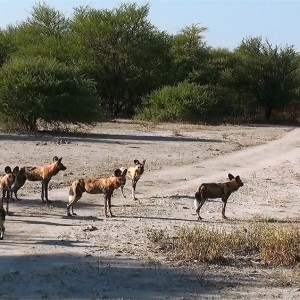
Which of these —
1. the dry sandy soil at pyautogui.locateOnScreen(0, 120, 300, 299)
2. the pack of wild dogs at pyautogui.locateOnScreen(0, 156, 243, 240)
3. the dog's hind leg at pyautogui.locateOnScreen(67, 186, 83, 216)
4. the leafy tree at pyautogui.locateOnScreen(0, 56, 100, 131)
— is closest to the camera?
the dry sandy soil at pyautogui.locateOnScreen(0, 120, 300, 299)

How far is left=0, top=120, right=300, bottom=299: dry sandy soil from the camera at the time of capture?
9.69m

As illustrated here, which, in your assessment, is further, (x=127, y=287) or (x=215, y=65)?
(x=215, y=65)

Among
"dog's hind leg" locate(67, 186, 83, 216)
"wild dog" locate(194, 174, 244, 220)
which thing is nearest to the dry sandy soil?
"dog's hind leg" locate(67, 186, 83, 216)

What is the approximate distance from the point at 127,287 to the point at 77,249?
2038 mm

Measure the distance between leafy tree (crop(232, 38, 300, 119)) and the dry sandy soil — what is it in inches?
971

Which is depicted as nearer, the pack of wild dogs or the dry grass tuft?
the dry grass tuft

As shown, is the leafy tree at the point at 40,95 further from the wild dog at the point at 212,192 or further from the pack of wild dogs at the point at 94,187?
the wild dog at the point at 212,192

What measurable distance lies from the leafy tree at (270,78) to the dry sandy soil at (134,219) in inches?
971

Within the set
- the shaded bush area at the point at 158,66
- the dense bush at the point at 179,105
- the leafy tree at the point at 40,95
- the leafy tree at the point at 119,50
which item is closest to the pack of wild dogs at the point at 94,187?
the leafy tree at the point at 40,95

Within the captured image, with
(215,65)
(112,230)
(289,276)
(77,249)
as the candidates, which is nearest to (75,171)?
(112,230)

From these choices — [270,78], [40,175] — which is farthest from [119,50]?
[40,175]

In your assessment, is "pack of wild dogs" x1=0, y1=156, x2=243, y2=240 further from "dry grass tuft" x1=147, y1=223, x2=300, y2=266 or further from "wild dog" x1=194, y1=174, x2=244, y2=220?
"dry grass tuft" x1=147, y1=223, x2=300, y2=266

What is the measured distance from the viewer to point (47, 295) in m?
9.09

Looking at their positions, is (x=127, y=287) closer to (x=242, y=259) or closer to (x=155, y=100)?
(x=242, y=259)
